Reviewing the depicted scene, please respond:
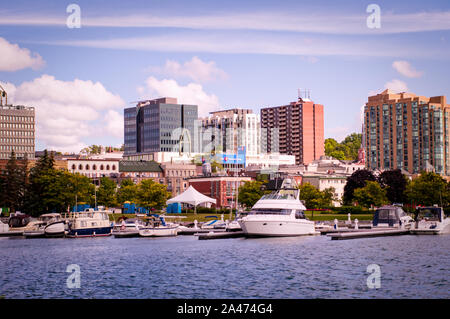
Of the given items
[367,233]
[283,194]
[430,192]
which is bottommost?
[367,233]

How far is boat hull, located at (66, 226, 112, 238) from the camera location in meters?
109

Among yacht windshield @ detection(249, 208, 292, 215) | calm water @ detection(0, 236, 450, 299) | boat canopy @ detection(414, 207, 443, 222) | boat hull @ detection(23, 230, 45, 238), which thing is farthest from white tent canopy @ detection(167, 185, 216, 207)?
boat canopy @ detection(414, 207, 443, 222)

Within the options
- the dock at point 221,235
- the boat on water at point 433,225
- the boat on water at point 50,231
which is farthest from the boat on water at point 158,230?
the boat on water at point 433,225

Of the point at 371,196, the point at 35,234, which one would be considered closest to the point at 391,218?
the point at 371,196

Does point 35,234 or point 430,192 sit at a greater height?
point 430,192

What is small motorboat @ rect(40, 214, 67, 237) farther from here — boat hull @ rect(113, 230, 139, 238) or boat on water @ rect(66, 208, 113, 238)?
boat hull @ rect(113, 230, 139, 238)

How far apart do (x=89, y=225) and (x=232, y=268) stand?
170 ft

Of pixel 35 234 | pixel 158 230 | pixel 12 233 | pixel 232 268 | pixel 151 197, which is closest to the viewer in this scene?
pixel 232 268

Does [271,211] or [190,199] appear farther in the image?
[190,199]

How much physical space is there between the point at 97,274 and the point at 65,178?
97553 millimetres

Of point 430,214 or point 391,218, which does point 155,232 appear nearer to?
point 391,218

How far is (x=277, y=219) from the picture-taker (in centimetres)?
9756

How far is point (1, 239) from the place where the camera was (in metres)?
113

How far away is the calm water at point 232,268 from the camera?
161 ft
